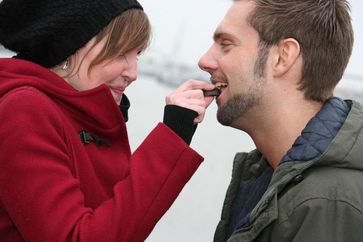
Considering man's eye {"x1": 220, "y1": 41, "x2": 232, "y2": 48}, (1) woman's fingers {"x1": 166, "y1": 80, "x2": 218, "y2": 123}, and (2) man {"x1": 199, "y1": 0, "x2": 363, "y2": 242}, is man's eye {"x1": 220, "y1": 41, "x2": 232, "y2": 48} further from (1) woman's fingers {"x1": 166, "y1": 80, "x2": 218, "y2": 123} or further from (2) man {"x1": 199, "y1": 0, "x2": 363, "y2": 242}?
(1) woman's fingers {"x1": 166, "y1": 80, "x2": 218, "y2": 123}

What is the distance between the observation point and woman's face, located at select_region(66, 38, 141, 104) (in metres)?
1.08

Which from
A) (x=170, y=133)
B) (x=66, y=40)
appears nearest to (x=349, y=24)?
(x=170, y=133)

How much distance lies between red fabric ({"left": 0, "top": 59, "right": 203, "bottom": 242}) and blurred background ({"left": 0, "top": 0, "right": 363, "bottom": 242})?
36.3 inches

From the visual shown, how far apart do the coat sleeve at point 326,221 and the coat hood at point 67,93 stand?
1.52 ft

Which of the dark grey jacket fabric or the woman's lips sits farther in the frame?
the woman's lips

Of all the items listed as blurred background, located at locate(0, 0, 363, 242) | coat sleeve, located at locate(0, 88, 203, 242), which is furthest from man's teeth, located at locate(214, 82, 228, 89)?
blurred background, located at locate(0, 0, 363, 242)

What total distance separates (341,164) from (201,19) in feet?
3.88

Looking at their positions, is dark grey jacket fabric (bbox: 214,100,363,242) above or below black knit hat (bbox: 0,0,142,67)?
below

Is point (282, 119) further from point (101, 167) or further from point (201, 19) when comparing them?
point (201, 19)

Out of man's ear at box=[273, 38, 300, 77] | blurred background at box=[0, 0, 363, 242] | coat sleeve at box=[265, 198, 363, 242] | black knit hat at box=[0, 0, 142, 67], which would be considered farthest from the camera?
blurred background at box=[0, 0, 363, 242]

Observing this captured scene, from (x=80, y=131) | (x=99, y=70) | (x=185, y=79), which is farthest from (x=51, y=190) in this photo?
(x=185, y=79)

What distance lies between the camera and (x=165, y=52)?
2.03 metres

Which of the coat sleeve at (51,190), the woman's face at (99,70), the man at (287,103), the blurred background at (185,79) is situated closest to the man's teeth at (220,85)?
the man at (287,103)

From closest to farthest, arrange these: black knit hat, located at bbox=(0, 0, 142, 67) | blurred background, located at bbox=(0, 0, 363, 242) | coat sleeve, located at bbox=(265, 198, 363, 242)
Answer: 1. coat sleeve, located at bbox=(265, 198, 363, 242)
2. black knit hat, located at bbox=(0, 0, 142, 67)
3. blurred background, located at bbox=(0, 0, 363, 242)
